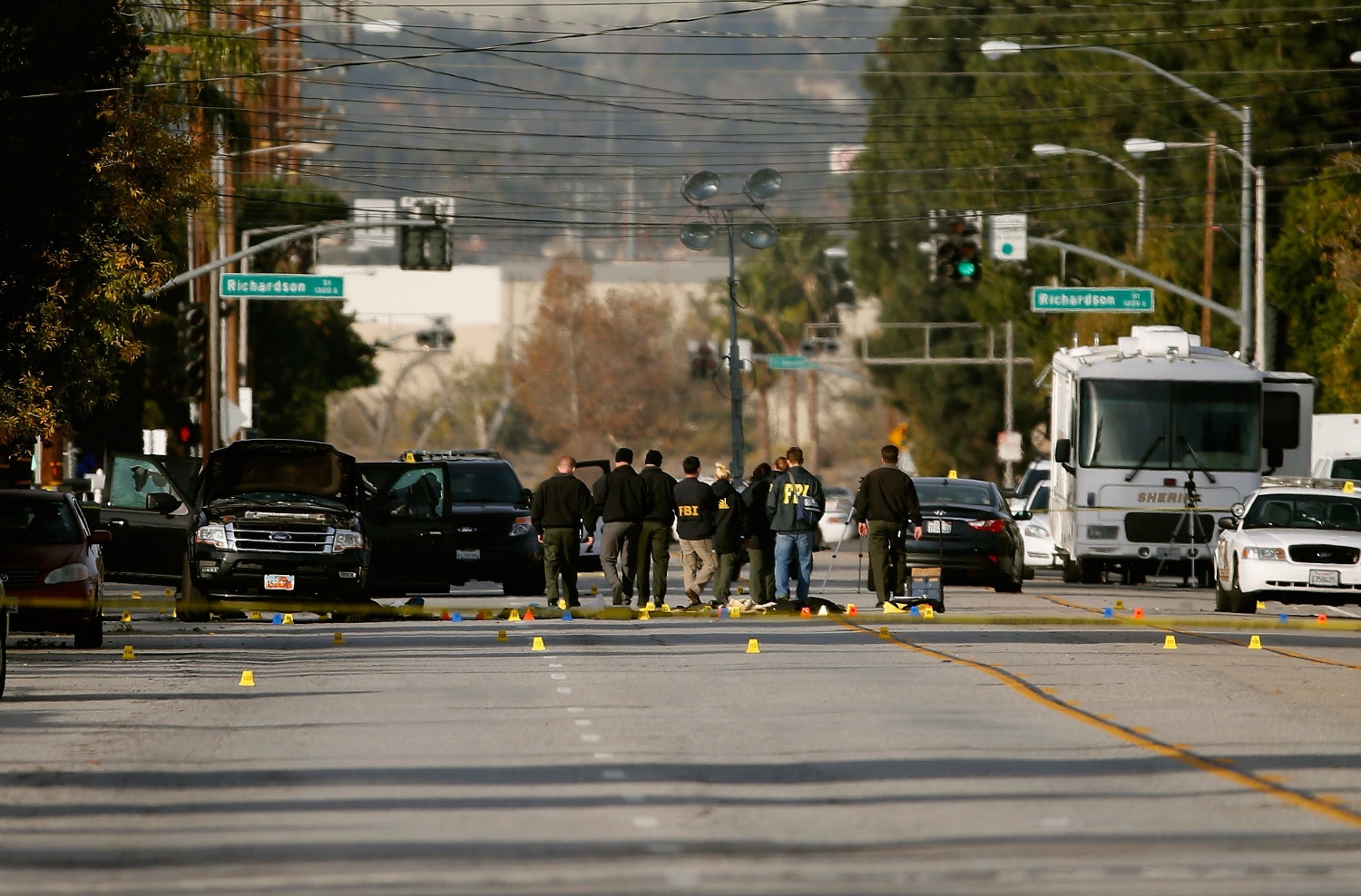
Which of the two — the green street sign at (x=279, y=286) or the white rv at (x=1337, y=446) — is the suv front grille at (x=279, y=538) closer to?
the white rv at (x=1337, y=446)

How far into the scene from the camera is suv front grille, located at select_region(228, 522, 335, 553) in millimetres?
24219

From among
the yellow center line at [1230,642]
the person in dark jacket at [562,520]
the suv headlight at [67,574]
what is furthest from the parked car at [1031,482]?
the suv headlight at [67,574]

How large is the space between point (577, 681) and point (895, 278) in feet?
251

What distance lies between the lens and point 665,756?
40.1 ft

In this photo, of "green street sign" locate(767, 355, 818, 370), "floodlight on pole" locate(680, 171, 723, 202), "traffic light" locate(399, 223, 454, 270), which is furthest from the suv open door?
"green street sign" locate(767, 355, 818, 370)

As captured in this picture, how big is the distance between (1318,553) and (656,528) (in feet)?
25.0

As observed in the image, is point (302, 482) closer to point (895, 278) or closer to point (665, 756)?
point (665, 756)

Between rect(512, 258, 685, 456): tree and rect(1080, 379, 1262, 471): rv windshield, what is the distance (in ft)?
298

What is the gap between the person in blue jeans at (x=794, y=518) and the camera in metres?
25.6

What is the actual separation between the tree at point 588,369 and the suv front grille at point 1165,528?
91122 millimetres

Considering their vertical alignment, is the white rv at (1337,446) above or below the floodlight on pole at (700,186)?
below

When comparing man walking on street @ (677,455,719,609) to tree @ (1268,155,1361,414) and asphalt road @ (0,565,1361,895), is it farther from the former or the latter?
tree @ (1268,155,1361,414)

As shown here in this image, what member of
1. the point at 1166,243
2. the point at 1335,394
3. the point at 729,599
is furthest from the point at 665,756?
the point at 1166,243

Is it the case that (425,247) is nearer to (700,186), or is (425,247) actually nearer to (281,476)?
(700,186)
